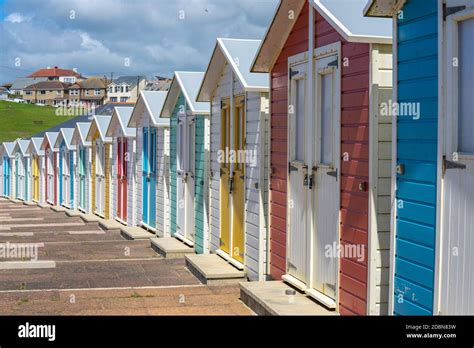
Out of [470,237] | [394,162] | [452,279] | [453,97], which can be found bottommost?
[452,279]

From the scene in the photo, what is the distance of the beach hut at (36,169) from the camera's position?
1444 inches

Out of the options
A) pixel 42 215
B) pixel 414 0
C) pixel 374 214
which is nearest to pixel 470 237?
pixel 374 214

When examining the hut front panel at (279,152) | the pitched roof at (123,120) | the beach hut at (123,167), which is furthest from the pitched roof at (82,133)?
the hut front panel at (279,152)

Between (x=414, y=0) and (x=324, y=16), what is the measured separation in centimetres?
181

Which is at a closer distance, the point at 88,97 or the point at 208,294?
the point at 208,294

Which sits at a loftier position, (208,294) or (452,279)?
(452,279)

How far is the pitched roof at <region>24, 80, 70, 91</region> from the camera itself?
15975 cm

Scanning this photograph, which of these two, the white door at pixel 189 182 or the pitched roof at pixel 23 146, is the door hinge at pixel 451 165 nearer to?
the white door at pixel 189 182

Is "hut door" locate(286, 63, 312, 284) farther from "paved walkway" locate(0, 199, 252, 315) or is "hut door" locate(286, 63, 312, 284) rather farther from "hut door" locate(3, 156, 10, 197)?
"hut door" locate(3, 156, 10, 197)

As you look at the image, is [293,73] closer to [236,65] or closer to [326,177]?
[326,177]

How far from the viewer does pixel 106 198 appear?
24.0 m

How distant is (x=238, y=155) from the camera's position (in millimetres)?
11211
